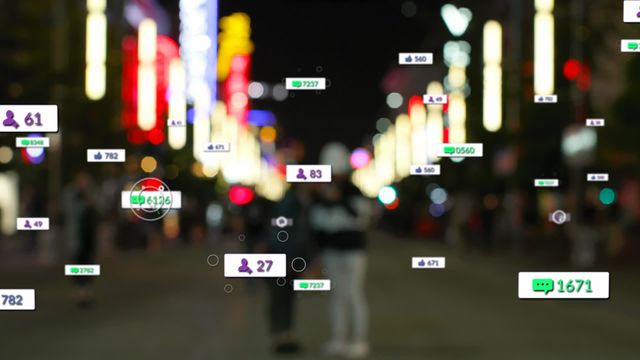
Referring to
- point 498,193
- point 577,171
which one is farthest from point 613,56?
point 498,193

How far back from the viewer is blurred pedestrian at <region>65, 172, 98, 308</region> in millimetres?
14148

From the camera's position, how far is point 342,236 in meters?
9.81

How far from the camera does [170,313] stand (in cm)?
1392
